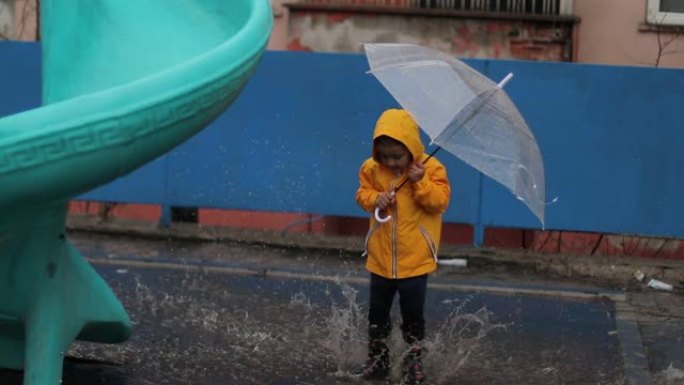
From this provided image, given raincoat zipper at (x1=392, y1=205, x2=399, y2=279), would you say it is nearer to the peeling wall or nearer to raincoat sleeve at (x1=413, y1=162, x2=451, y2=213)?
raincoat sleeve at (x1=413, y1=162, x2=451, y2=213)

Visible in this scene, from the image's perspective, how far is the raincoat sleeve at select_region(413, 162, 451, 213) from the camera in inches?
218

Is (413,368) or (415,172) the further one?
(413,368)

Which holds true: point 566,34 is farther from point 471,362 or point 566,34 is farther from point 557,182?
point 471,362

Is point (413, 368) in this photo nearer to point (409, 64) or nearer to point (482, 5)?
point (409, 64)

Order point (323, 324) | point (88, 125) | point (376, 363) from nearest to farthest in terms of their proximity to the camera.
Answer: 1. point (88, 125)
2. point (376, 363)
3. point (323, 324)

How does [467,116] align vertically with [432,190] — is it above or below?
above

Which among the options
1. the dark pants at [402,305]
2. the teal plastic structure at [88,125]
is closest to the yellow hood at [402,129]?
the dark pants at [402,305]

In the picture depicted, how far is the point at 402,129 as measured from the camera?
18.0 feet

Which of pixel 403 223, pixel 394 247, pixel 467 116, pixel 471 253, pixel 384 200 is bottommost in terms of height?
pixel 471 253

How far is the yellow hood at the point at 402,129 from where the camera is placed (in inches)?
216

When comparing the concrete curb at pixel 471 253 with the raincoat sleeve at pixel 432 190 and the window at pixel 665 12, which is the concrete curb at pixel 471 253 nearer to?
the raincoat sleeve at pixel 432 190

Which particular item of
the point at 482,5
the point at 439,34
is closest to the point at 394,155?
the point at 439,34

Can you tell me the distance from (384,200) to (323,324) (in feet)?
5.64

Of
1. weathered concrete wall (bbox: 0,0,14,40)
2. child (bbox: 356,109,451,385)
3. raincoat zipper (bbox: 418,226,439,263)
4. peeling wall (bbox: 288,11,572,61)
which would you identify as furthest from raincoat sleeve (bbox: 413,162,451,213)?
weathered concrete wall (bbox: 0,0,14,40)
